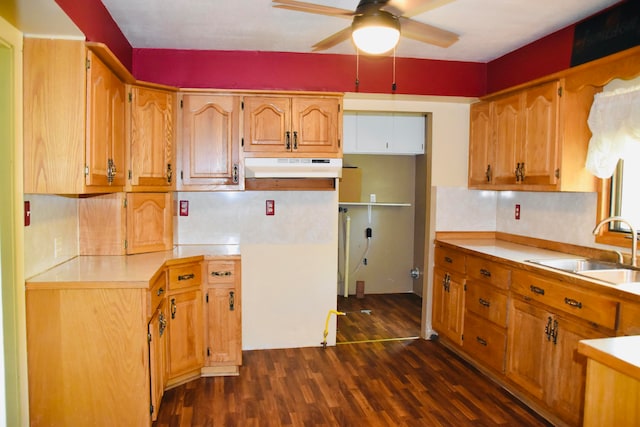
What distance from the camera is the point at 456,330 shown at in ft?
12.4

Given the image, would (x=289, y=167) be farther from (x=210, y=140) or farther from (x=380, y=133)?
(x=380, y=133)

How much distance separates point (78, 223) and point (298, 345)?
2044 millimetres

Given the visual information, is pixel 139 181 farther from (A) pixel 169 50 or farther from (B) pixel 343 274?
Result: (B) pixel 343 274

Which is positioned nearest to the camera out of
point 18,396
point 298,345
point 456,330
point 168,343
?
point 18,396

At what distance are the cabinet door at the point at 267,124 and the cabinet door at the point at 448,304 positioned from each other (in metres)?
1.76

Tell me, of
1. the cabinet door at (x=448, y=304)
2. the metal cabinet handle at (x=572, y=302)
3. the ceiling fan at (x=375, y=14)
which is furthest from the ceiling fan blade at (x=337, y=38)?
the cabinet door at (x=448, y=304)

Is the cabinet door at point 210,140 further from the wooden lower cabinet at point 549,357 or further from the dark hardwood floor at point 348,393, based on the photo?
the wooden lower cabinet at point 549,357

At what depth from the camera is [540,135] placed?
10.6 ft

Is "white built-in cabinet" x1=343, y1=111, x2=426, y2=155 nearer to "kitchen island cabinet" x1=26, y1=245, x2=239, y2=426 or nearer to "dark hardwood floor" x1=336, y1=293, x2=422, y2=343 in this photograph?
"dark hardwood floor" x1=336, y1=293, x2=422, y2=343

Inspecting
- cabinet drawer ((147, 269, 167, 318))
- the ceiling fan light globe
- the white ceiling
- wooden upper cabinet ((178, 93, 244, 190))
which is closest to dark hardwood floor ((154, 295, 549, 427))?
cabinet drawer ((147, 269, 167, 318))

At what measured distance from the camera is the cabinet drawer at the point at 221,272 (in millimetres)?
3383

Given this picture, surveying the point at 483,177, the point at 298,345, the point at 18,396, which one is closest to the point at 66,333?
the point at 18,396

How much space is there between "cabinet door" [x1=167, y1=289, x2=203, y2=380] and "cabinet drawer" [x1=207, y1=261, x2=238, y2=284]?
0.47 feet

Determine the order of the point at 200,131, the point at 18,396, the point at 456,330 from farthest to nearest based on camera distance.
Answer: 1. the point at 456,330
2. the point at 200,131
3. the point at 18,396
